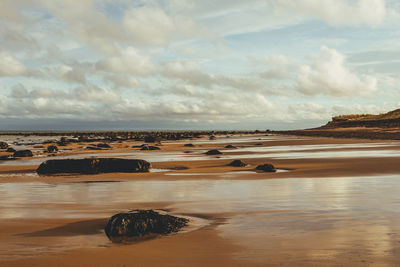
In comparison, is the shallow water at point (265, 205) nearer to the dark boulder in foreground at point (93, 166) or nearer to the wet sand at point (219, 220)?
the wet sand at point (219, 220)

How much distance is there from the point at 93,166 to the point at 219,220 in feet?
32.9

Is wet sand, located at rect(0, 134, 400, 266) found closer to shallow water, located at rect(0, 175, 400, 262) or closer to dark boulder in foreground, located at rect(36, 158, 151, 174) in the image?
shallow water, located at rect(0, 175, 400, 262)

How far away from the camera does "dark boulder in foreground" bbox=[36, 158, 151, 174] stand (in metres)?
16.1

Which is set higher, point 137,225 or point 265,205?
point 137,225

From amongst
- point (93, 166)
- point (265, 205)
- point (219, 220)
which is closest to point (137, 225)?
point (219, 220)

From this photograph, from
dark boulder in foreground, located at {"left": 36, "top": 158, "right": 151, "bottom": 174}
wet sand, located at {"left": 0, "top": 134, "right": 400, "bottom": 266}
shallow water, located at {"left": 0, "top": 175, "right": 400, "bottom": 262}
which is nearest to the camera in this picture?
wet sand, located at {"left": 0, "top": 134, "right": 400, "bottom": 266}

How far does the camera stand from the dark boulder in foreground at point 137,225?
622 centimetres

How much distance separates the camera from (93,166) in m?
16.1

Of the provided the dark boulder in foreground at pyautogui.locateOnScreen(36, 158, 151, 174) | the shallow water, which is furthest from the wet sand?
the dark boulder in foreground at pyautogui.locateOnScreen(36, 158, 151, 174)

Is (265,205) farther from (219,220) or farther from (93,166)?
(93,166)

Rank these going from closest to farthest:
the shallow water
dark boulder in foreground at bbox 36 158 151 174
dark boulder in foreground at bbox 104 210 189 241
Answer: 1. the shallow water
2. dark boulder in foreground at bbox 104 210 189 241
3. dark boulder in foreground at bbox 36 158 151 174

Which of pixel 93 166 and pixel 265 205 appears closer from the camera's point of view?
pixel 265 205

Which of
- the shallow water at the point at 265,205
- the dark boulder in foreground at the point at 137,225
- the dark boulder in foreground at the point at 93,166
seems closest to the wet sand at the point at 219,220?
the shallow water at the point at 265,205

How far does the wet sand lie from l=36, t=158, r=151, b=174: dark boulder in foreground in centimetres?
218
